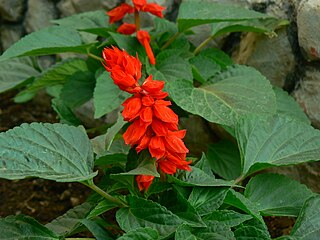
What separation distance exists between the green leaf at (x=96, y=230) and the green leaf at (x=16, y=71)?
0.91 m

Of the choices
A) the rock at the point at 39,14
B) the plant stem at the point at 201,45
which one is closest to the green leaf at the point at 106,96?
the plant stem at the point at 201,45

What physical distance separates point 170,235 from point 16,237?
33cm

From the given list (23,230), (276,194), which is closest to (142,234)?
(23,230)

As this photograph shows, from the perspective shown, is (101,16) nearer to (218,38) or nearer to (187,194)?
(218,38)

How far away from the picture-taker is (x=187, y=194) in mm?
1482

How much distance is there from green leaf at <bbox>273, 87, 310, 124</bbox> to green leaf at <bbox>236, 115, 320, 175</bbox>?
0.73 ft

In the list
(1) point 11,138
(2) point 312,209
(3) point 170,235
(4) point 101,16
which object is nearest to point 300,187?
(2) point 312,209

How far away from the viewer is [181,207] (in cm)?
143

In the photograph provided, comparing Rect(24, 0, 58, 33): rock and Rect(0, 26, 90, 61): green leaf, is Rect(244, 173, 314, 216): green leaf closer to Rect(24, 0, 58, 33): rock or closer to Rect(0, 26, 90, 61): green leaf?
Rect(0, 26, 90, 61): green leaf

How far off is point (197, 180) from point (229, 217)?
0.12m

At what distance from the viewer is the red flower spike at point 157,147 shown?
4.40 ft

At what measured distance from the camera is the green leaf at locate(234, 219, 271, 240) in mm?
1370

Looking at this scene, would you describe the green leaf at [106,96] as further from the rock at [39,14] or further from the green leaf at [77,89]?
the rock at [39,14]

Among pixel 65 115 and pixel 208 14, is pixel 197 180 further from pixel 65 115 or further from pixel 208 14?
pixel 208 14
